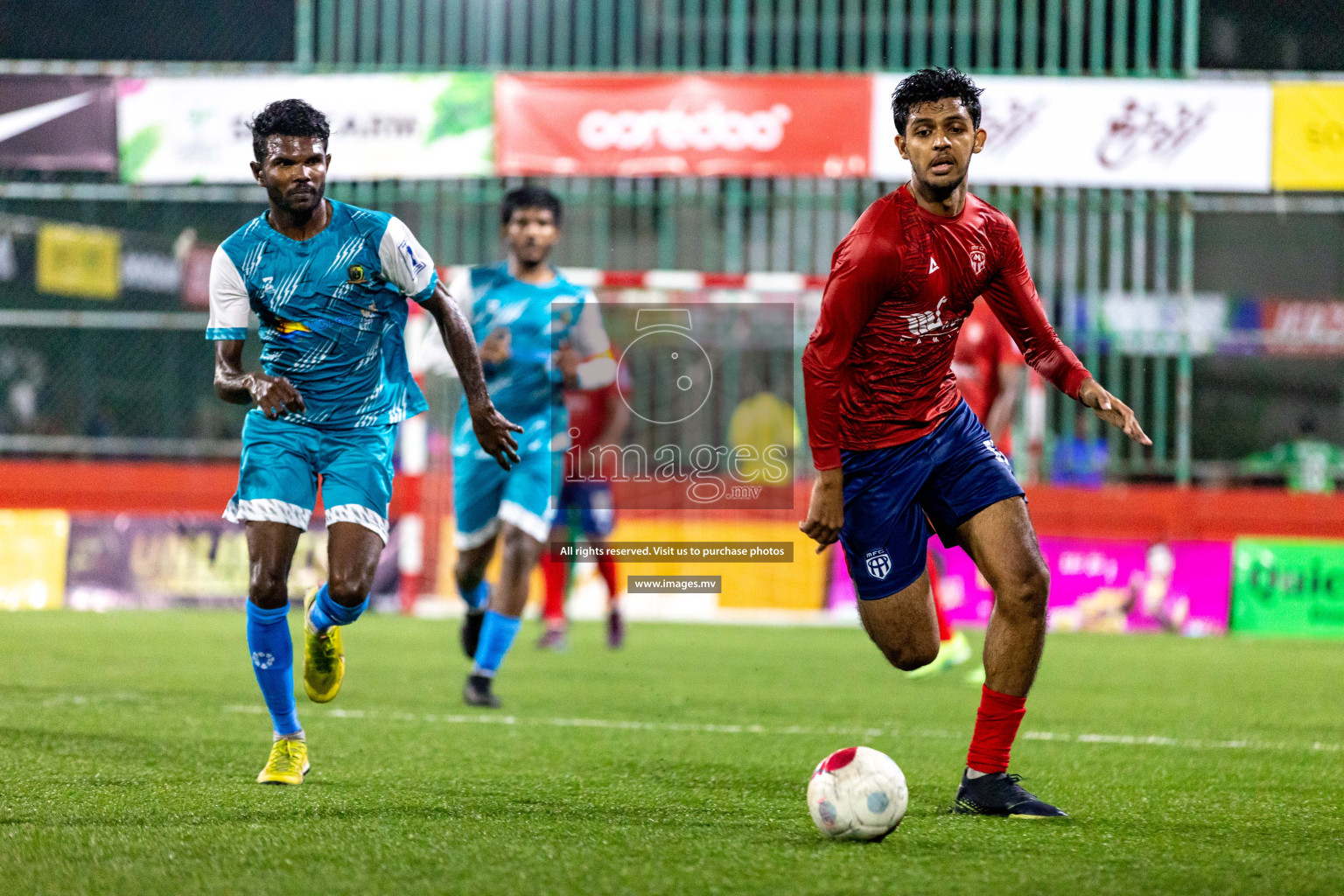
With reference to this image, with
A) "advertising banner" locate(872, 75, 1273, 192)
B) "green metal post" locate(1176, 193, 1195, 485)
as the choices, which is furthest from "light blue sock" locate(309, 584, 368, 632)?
"green metal post" locate(1176, 193, 1195, 485)

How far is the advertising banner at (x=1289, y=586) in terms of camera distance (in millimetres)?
12781

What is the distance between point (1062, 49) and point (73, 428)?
1210cm

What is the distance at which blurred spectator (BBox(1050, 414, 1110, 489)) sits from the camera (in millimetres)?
15094

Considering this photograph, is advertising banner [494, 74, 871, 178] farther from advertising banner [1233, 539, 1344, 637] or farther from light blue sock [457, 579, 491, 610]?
light blue sock [457, 579, 491, 610]

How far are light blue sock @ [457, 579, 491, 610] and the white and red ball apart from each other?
3857mm

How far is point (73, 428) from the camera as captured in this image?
62.3 feet

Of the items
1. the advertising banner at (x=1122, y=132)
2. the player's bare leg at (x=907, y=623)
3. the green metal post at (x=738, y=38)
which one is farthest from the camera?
the green metal post at (x=738, y=38)

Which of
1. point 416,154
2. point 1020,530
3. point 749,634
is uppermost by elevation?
point 416,154

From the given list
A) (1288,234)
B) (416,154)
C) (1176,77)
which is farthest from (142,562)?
(1288,234)

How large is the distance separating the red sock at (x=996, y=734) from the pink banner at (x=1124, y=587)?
331 inches

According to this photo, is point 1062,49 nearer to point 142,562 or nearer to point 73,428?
point 142,562

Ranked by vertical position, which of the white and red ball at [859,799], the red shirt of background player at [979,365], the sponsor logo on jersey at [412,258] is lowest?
the white and red ball at [859,799]

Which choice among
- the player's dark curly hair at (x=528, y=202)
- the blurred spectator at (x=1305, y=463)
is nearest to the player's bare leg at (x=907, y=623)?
the player's dark curly hair at (x=528, y=202)

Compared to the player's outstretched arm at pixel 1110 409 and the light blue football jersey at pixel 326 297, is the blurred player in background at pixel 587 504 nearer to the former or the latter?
the light blue football jersey at pixel 326 297
